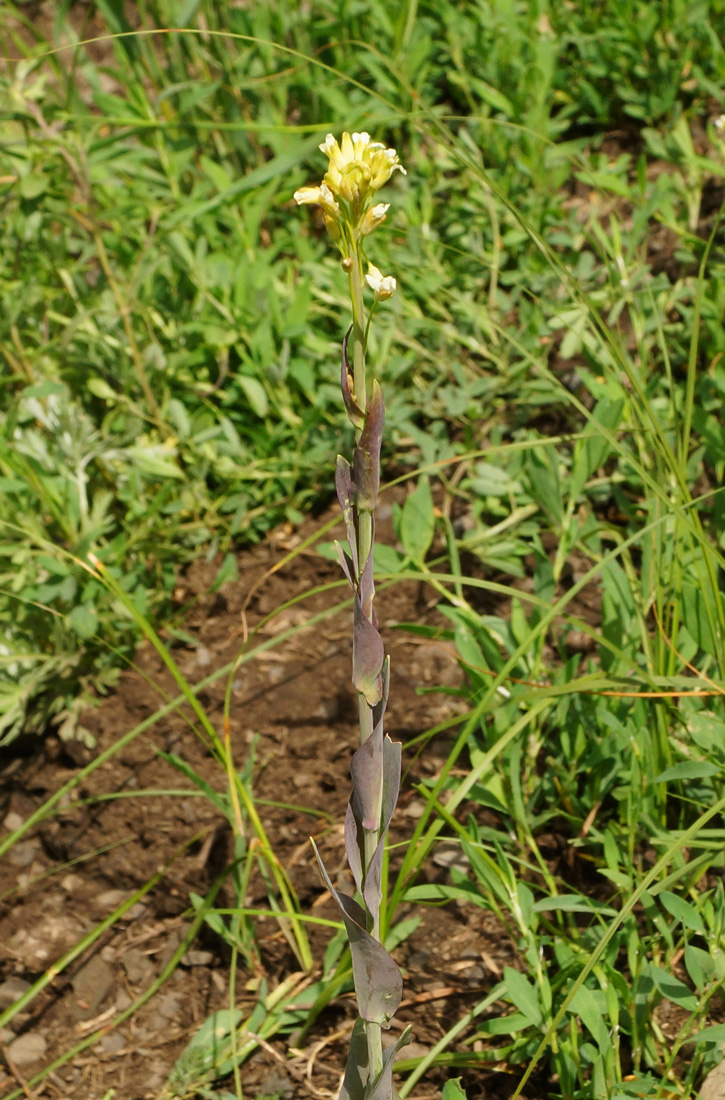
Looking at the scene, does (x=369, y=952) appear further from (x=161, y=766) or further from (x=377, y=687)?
(x=161, y=766)

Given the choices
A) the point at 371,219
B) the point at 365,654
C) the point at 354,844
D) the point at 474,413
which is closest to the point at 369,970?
the point at 354,844

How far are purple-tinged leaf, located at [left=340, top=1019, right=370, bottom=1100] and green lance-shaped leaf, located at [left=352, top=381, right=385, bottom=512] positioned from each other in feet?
1.90

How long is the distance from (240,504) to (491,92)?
1438 mm

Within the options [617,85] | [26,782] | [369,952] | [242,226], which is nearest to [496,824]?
[369,952]

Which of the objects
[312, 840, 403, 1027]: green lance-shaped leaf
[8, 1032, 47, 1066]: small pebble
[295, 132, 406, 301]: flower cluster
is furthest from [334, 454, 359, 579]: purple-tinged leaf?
[8, 1032, 47, 1066]: small pebble

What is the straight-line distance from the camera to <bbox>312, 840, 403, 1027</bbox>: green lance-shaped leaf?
1.00 metres

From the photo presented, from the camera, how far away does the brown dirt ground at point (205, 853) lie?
1.62 metres

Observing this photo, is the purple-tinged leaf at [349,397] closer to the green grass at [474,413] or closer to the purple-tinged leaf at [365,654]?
the purple-tinged leaf at [365,654]

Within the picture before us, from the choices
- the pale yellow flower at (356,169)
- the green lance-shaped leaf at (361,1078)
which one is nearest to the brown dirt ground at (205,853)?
the green lance-shaped leaf at (361,1078)

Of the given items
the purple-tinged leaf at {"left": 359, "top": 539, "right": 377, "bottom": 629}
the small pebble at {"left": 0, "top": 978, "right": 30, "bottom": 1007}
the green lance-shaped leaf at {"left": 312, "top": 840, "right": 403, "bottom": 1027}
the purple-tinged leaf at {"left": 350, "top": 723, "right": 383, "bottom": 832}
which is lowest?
the small pebble at {"left": 0, "top": 978, "right": 30, "bottom": 1007}

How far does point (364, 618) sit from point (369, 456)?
0.15 metres

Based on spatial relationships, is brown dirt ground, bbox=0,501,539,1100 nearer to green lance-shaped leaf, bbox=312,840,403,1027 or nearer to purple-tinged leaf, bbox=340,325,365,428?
green lance-shaped leaf, bbox=312,840,403,1027

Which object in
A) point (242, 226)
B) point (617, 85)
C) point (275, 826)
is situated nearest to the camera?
point (275, 826)

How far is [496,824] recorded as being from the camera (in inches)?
70.2
